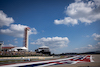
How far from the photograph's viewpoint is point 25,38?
90.1m

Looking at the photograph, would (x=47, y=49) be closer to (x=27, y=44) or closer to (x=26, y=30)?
(x=27, y=44)

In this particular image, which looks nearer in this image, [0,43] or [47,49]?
[0,43]

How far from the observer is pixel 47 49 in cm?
8994

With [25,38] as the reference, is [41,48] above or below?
below

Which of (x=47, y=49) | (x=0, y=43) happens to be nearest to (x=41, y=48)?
(x=47, y=49)

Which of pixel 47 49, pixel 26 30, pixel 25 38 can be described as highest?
pixel 26 30

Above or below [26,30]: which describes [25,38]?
below

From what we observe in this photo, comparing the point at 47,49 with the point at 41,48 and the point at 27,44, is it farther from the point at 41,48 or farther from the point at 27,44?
the point at 27,44

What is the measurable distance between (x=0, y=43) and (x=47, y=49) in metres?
39.8

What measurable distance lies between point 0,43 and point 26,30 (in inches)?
1273

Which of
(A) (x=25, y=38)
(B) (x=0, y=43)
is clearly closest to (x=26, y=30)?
(A) (x=25, y=38)

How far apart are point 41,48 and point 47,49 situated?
19.9 ft

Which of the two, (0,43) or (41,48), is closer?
(0,43)

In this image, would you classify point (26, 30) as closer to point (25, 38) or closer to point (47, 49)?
point (25, 38)
